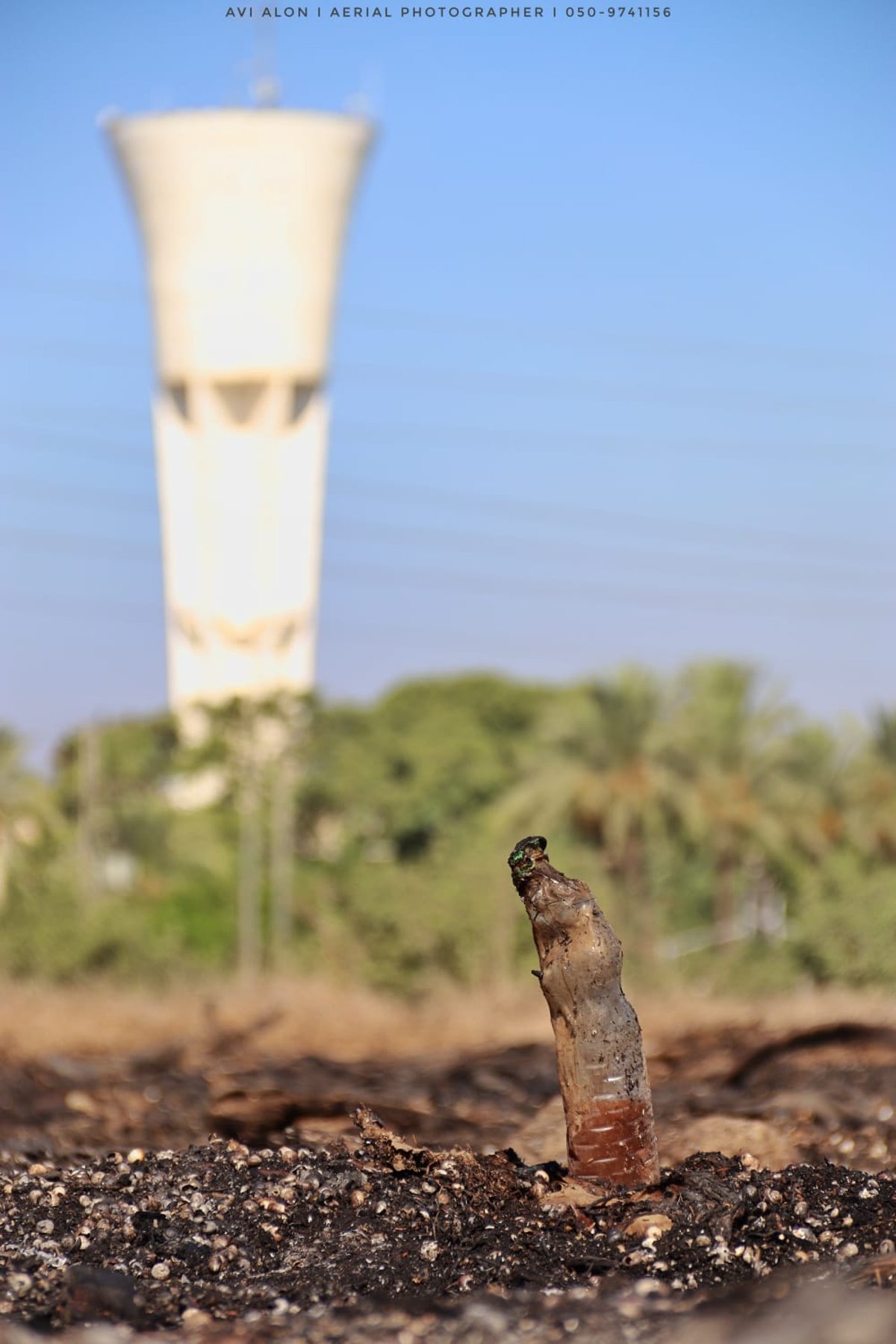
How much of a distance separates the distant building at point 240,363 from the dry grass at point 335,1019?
55.4 meters

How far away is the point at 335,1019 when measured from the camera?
1459 cm

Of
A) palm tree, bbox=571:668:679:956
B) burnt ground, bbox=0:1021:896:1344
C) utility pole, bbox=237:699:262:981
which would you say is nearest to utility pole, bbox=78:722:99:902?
utility pole, bbox=237:699:262:981

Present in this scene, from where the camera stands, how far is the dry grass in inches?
520

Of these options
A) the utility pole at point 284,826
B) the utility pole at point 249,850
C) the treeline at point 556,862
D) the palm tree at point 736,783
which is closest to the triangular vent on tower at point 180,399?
the utility pole at point 249,850

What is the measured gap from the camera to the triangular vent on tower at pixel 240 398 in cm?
7831

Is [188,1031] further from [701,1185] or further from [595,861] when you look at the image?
[595,861]

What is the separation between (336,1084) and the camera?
10.5 m

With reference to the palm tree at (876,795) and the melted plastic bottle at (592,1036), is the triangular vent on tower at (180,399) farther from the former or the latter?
the melted plastic bottle at (592,1036)

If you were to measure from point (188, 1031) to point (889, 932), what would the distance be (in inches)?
633

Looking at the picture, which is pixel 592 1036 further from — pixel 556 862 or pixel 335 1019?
pixel 556 862

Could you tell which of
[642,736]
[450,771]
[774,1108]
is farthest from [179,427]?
[774,1108]

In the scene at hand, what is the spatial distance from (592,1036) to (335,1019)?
9.57 meters

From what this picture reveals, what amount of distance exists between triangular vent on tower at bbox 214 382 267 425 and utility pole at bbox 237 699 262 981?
73.3 feet

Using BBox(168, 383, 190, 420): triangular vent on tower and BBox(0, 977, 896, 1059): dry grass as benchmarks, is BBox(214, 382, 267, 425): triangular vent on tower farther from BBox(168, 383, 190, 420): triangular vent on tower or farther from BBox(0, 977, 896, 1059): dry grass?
BBox(0, 977, 896, 1059): dry grass
